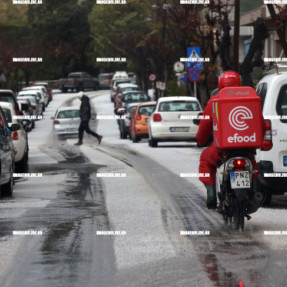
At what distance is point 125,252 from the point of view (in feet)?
32.3

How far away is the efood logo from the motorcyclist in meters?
0.39

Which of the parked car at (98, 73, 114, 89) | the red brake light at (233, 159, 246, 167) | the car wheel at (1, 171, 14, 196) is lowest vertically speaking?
the parked car at (98, 73, 114, 89)

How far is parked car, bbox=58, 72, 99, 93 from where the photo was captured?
94562 mm

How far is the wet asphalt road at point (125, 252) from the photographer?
831 centimetres

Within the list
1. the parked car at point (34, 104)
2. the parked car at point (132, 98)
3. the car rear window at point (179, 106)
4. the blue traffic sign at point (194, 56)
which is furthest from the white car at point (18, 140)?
the parked car at point (34, 104)

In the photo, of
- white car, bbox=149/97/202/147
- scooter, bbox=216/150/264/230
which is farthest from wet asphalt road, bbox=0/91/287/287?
white car, bbox=149/97/202/147

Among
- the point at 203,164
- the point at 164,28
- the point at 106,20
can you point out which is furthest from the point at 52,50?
the point at 203,164

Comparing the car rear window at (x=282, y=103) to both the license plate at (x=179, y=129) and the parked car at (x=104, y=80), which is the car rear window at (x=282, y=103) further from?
the parked car at (x=104, y=80)

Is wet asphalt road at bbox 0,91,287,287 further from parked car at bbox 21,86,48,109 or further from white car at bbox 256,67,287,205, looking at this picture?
parked car at bbox 21,86,48,109

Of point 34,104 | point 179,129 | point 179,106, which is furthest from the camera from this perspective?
point 34,104

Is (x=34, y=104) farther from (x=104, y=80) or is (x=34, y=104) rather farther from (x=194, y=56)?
(x=104, y=80)

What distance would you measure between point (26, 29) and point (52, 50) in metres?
2.66

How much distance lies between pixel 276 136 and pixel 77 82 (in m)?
83.3

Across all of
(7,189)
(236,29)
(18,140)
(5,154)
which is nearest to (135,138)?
(236,29)
